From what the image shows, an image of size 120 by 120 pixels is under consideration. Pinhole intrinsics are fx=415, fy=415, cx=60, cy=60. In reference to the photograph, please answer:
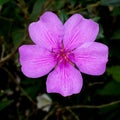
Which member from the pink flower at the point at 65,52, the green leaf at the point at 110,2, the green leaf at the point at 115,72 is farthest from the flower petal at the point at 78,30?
the green leaf at the point at 115,72

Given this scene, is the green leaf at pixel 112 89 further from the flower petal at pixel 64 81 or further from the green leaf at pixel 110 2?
the flower petal at pixel 64 81

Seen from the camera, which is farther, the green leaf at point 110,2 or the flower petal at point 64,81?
the green leaf at point 110,2

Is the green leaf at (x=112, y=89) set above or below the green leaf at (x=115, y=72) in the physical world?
below

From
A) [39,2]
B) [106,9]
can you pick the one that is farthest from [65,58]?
[106,9]

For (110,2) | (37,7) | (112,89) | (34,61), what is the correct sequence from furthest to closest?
(112,89) → (37,7) → (110,2) → (34,61)

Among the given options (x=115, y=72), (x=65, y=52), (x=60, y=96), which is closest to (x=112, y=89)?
(x=115, y=72)

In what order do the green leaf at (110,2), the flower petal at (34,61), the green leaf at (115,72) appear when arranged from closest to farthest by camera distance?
the flower petal at (34,61)
the green leaf at (110,2)
the green leaf at (115,72)

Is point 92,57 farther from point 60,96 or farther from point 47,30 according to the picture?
point 60,96
